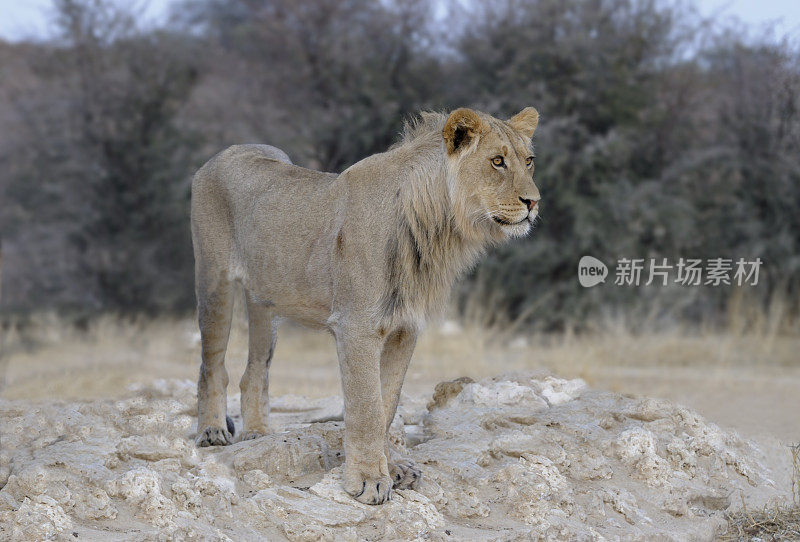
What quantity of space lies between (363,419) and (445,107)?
935 cm

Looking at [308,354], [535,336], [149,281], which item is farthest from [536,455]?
[149,281]

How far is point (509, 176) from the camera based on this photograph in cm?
408

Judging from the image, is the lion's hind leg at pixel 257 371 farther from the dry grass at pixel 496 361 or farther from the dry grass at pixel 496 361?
the dry grass at pixel 496 361

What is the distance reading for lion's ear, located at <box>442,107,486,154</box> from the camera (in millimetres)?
4065

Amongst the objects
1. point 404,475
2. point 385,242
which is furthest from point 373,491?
point 385,242

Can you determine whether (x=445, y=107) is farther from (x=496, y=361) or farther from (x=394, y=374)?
(x=394, y=374)

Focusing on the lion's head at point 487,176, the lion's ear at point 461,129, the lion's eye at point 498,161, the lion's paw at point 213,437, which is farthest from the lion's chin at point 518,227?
the lion's paw at point 213,437

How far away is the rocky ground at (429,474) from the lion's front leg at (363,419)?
0.08 metres

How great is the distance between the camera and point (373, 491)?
4.14 m

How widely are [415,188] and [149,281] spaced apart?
1324 cm

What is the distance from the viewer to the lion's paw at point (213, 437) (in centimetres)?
514

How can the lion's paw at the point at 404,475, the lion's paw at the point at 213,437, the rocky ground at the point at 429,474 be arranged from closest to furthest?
1. the rocky ground at the point at 429,474
2. the lion's paw at the point at 404,475
3. the lion's paw at the point at 213,437
